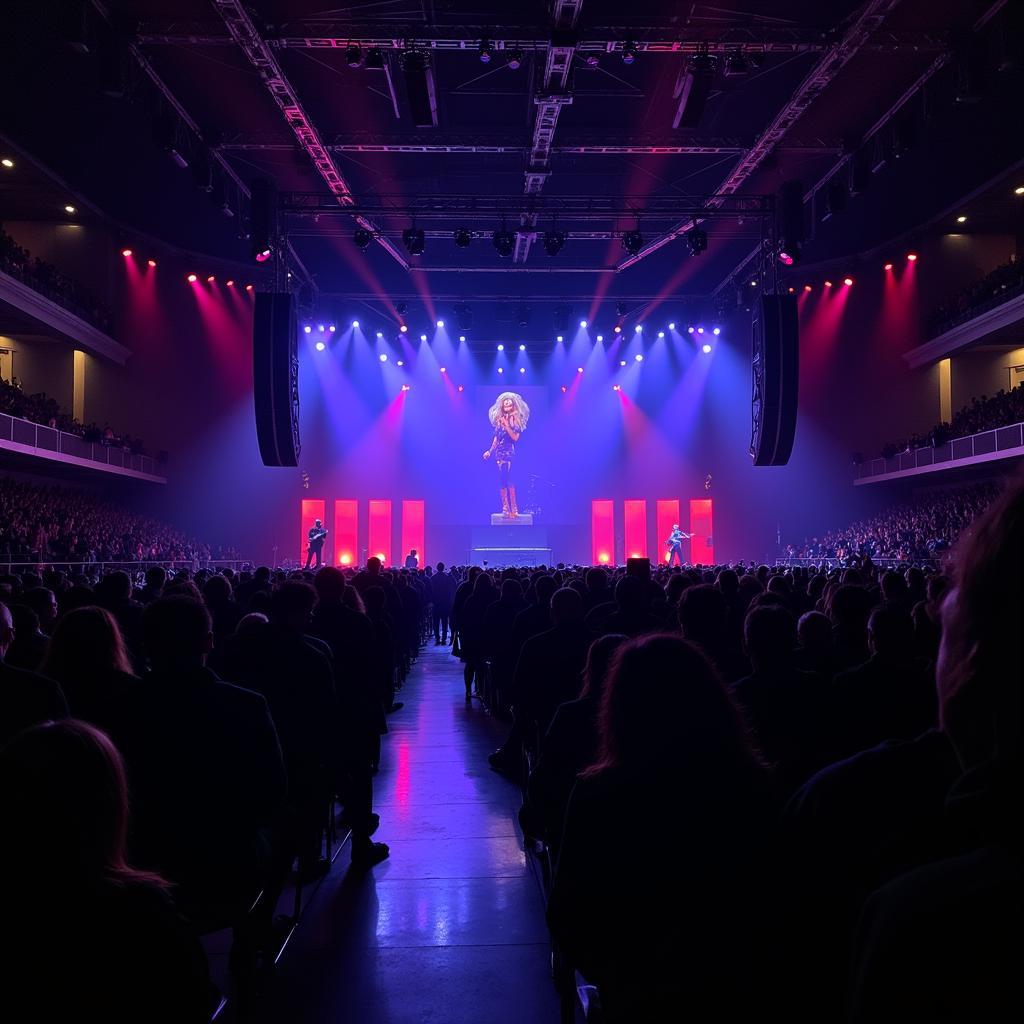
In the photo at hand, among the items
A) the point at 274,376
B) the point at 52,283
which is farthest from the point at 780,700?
the point at 52,283

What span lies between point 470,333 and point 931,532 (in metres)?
17.1

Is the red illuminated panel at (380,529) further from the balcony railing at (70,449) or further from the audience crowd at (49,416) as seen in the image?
the audience crowd at (49,416)

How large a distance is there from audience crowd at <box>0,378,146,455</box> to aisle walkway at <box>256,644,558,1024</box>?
18418mm

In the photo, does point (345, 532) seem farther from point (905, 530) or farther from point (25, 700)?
point (25, 700)

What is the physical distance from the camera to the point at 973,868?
0.91 metres

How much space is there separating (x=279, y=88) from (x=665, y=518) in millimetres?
23279

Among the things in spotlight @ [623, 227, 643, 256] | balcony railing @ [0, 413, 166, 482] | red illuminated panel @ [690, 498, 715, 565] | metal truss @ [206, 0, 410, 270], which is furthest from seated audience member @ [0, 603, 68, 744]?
red illuminated panel @ [690, 498, 715, 565]

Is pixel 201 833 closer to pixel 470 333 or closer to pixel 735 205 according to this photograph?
pixel 735 205

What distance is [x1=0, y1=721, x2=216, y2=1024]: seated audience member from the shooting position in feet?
4.41

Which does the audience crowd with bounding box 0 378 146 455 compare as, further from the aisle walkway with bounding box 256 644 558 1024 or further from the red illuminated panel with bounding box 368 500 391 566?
the aisle walkway with bounding box 256 644 558 1024

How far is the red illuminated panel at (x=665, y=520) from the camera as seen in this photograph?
34281 millimetres

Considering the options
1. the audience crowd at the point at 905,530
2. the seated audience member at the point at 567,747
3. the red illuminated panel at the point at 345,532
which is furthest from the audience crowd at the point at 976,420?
the seated audience member at the point at 567,747

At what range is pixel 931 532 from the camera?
24.7 meters

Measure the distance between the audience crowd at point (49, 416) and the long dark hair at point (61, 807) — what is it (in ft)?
72.0
